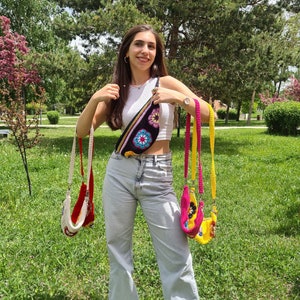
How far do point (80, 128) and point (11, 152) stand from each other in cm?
827

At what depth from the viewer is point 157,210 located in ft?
6.76

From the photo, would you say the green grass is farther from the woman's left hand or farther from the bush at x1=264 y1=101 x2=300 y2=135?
the bush at x1=264 y1=101 x2=300 y2=135

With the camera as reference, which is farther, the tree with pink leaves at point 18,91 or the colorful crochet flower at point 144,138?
the tree with pink leaves at point 18,91

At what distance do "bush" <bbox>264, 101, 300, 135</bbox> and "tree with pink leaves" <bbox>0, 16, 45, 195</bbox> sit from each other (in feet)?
35.9

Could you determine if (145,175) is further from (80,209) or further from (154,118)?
(80,209)

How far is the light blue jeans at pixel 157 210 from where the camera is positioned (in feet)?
6.70

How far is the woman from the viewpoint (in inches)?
80.4

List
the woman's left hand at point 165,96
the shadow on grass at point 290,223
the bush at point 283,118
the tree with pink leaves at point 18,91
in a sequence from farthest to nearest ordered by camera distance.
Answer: the bush at point 283,118
the tree with pink leaves at point 18,91
the shadow on grass at point 290,223
the woman's left hand at point 165,96

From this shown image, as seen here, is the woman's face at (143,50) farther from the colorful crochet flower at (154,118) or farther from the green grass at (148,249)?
the green grass at (148,249)

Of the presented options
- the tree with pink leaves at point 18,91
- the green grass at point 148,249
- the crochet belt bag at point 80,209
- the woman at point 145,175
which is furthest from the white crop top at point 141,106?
the tree with pink leaves at point 18,91

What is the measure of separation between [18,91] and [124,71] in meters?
3.34

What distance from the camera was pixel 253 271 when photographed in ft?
10.7

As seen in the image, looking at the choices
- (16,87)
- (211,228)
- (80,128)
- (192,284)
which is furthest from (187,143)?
(16,87)

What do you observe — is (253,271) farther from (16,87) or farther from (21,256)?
(16,87)
